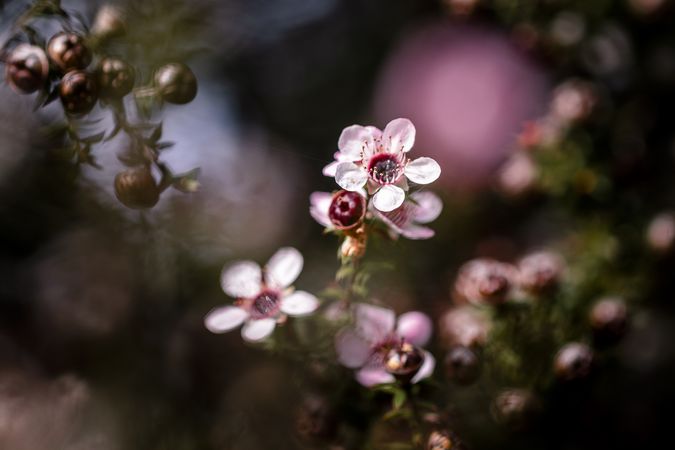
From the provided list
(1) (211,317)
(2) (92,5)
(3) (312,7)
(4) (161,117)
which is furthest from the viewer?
(3) (312,7)

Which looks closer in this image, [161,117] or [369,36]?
[161,117]

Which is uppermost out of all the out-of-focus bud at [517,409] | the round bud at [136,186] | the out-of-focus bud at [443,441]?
the round bud at [136,186]

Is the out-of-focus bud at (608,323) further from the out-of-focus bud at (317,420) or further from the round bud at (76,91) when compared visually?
the round bud at (76,91)

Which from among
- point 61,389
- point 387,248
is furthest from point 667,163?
point 61,389

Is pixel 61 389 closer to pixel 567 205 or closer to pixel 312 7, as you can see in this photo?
pixel 567 205

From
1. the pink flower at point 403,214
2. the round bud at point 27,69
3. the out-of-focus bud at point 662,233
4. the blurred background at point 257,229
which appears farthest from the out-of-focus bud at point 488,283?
the round bud at point 27,69

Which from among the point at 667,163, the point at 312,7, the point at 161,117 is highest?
the point at 312,7
